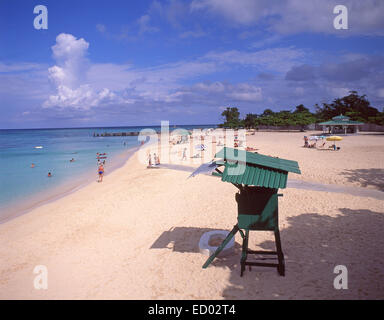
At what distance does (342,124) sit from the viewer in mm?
39062

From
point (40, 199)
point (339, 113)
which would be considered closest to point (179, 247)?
point (40, 199)

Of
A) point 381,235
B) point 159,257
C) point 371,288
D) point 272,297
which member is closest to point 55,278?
point 159,257

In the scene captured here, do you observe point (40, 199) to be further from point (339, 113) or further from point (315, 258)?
point (339, 113)

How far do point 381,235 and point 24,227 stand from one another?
42.0 feet

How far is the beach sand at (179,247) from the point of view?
17.4ft

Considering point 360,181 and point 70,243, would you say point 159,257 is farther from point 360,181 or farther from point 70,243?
point 360,181

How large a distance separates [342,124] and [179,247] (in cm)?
4080

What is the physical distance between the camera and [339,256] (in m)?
6.27

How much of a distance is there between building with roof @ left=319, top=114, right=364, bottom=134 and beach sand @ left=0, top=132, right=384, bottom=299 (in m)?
30.4

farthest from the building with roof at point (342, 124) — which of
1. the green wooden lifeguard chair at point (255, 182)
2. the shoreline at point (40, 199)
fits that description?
the green wooden lifeguard chair at point (255, 182)

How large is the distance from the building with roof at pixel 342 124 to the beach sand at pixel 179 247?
3039 cm

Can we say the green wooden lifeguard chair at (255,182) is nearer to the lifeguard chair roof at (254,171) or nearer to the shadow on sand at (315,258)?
the lifeguard chair roof at (254,171)

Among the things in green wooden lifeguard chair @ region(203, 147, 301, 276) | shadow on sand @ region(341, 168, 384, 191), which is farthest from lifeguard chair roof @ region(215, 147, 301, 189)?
shadow on sand @ region(341, 168, 384, 191)

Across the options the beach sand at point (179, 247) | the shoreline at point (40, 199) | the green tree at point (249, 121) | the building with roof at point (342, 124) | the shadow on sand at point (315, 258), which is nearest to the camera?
the shadow on sand at point (315, 258)
